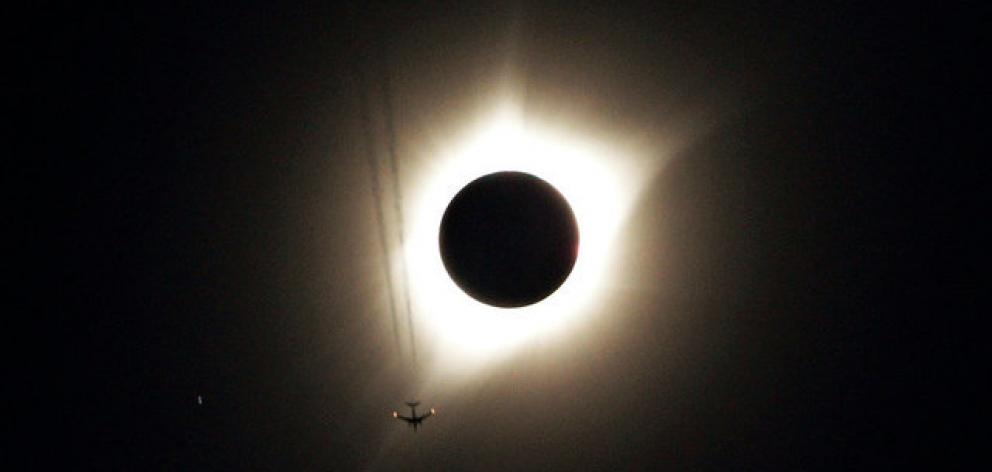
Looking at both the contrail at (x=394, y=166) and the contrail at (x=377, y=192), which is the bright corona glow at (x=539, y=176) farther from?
the contrail at (x=377, y=192)

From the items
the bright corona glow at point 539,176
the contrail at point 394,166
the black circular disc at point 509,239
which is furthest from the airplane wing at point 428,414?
the black circular disc at point 509,239

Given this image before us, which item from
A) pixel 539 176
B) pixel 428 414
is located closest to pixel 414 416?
pixel 428 414

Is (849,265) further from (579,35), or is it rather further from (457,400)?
(457,400)

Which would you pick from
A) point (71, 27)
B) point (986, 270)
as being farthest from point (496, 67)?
point (986, 270)

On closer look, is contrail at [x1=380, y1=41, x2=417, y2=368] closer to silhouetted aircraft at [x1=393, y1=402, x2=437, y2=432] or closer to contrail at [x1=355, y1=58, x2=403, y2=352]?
contrail at [x1=355, y1=58, x2=403, y2=352]

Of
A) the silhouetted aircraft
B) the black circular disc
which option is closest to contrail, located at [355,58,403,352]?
the silhouetted aircraft

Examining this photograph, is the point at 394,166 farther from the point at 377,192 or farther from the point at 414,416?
the point at 414,416
